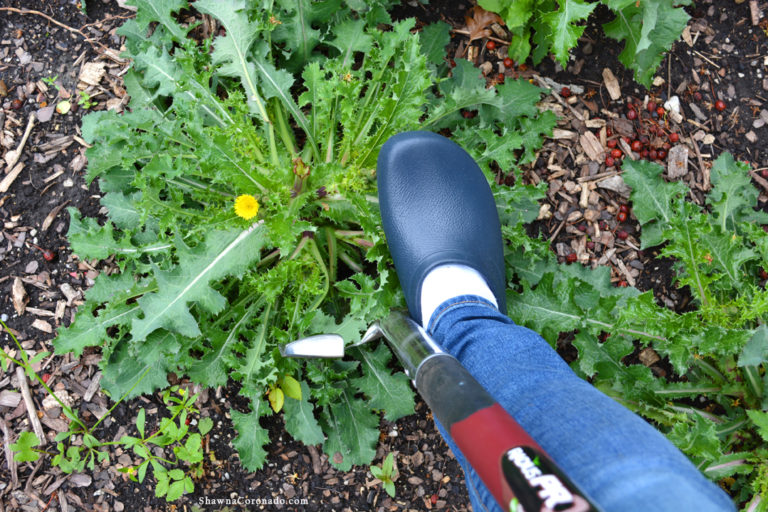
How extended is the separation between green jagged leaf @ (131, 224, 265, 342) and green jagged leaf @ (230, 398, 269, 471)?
0.50 metres

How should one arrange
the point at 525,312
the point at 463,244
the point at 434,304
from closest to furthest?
1. the point at 434,304
2. the point at 463,244
3. the point at 525,312

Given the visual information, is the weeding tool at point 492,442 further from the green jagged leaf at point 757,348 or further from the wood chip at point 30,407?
the wood chip at point 30,407

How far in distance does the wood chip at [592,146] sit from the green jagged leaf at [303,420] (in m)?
1.67

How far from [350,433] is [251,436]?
0.40m

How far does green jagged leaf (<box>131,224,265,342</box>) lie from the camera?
1.88m

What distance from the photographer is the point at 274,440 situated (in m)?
2.38

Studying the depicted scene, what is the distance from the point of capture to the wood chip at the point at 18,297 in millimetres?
2424

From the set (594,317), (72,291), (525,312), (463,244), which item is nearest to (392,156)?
(463,244)

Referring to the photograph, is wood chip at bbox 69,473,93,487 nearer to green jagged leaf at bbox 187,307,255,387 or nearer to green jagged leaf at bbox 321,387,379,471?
green jagged leaf at bbox 187,307,255,387

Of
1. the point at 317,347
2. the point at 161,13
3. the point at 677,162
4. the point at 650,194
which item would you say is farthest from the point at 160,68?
the point at 677,162

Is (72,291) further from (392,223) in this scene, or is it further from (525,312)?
(525,312)

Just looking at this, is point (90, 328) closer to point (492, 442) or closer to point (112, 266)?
point (112, 266)

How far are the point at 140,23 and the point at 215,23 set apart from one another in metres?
0.36

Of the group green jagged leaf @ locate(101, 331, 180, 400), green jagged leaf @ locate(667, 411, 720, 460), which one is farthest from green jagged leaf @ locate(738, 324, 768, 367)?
green jagged leaf @ locate(101, 331, 180, 400)
